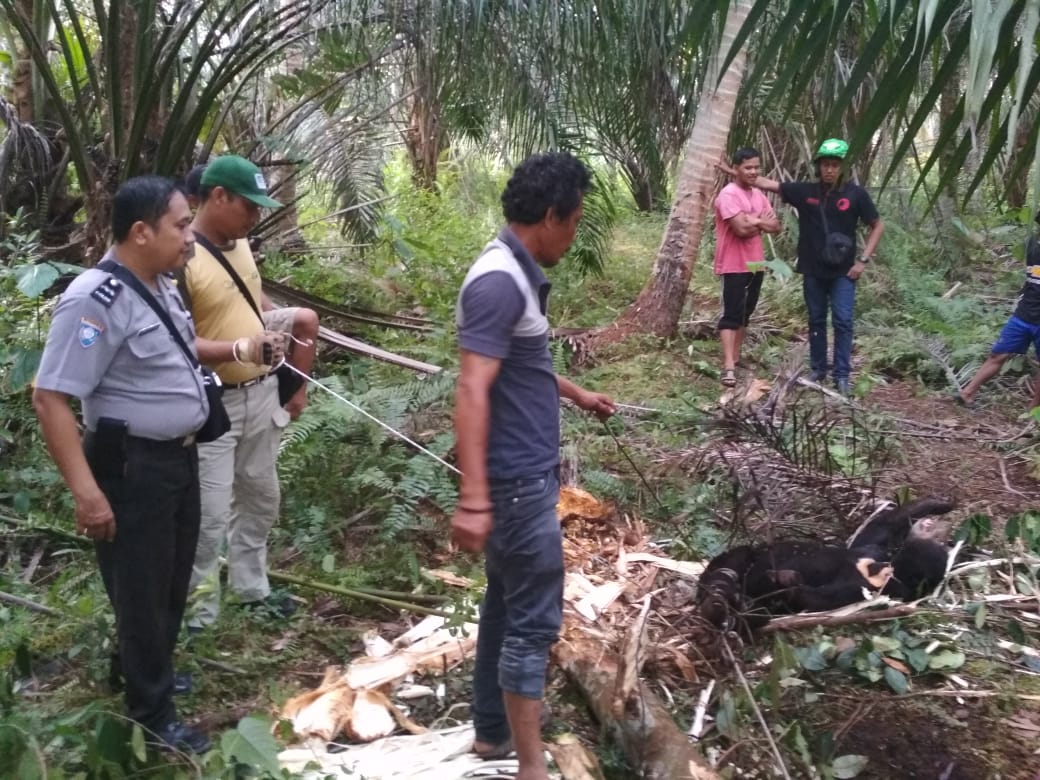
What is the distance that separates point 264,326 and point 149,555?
113 cm

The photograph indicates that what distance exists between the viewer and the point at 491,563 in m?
2.67

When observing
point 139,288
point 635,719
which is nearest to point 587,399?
point 635,719

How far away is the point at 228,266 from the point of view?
133 inches

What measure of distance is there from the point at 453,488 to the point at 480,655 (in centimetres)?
181

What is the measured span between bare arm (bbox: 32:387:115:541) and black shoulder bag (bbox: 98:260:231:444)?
0.34 meters

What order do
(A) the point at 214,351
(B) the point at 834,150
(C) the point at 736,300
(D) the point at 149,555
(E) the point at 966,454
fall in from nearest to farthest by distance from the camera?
(D) the point at 149,555 → (A) the point at 214,351 → (E) the point at 966,454 → (B) the point at 834,150 → (C) the point at 736,300

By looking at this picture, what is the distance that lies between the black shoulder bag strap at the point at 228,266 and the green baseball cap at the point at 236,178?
191mm

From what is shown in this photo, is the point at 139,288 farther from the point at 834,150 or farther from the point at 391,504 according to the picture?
the point at 834,150

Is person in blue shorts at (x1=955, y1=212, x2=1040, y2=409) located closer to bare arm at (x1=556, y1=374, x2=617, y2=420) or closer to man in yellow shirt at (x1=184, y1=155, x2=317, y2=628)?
bare arm at (x1=556, y1=374, x2=617, y2=420)

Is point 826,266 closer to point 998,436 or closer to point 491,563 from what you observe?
point 998,436

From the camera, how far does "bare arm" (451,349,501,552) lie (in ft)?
7.70

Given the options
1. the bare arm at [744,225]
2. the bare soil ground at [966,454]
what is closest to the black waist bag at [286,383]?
the bare soil ground at [966,454]

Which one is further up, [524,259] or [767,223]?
[767,223]

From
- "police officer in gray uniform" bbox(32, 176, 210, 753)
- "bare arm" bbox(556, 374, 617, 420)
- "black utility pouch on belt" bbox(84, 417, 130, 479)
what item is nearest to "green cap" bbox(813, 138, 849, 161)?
"bare arm" bbox(556, 374, 617, 420)
